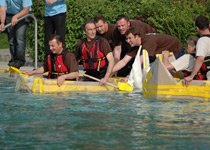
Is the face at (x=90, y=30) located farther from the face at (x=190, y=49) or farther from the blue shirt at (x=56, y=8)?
the blue shirt at (x=56, y=8)

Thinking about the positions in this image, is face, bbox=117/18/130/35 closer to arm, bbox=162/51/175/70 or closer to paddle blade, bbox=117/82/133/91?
arm, bbox=162/51/175/70

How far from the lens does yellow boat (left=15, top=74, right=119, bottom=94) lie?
10281 mm

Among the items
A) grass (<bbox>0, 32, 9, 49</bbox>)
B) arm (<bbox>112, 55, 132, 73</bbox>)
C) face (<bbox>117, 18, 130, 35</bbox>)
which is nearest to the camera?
arm (<bbox>112, 55, 132, 73</bbox>)

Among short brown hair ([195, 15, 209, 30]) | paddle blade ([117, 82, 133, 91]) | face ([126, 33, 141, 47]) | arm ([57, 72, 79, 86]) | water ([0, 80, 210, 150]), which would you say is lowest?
water ([0, 80, 210, 150])

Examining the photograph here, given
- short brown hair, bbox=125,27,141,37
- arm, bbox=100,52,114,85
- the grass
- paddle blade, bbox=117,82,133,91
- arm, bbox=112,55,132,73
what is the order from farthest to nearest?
the grass
arm, bbox=112,55,132,73
short brown hair, bbox=125,27,141,37
paddle blade, bbox=117,82,133,91
arm, bbox=100,52,114,85

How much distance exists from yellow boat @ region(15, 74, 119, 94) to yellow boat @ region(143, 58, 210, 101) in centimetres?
107

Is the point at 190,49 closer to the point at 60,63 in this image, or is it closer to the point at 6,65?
the point at 60,63

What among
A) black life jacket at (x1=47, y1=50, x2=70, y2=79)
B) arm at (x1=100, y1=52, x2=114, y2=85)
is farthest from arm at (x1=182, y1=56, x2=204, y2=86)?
black life jacket at (x1=47, y1=50, x2=70, y2=79)

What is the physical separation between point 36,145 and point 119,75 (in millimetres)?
7312

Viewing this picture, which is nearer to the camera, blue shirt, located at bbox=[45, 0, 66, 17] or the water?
the water

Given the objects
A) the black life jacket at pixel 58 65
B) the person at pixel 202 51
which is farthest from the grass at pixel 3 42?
the person at pixel 202 51

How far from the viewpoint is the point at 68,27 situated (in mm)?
15055

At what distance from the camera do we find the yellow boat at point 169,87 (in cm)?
929

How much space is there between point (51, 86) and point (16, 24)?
3442 millimetres
